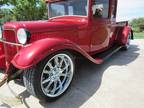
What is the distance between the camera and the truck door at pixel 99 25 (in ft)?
13.6

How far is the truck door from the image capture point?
13.6ft

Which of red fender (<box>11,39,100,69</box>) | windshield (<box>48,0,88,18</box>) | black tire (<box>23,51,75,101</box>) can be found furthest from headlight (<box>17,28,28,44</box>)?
windshield (<box>48,0,88,18</box>)

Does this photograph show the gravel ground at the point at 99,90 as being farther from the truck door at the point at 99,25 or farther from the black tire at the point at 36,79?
the truck door at the point at 99,25

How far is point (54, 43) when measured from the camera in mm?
2939

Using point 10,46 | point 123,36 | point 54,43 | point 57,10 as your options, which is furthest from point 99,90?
point 123,36

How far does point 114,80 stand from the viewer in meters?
3.79

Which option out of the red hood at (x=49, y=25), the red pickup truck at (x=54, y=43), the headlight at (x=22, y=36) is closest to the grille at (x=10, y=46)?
the red pickup truck at (x=54, y=43)

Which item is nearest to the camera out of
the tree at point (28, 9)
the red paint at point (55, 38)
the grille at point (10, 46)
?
the red paint at point (55, 38)

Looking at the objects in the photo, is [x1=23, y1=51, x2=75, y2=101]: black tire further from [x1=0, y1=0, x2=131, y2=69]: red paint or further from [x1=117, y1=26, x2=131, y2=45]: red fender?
[x1=117, y1=26, x2=131, y2=45]: red fender

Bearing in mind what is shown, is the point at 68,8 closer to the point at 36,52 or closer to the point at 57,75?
the point at 57,75

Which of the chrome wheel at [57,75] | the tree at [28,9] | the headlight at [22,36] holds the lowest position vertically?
the chrome wheel at [57,75]

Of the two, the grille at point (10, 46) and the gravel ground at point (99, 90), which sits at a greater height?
the grille at point (10, 46)

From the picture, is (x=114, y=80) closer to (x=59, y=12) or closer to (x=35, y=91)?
(x=35, y=91)

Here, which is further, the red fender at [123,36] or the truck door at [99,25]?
the red fender at [123,36]
